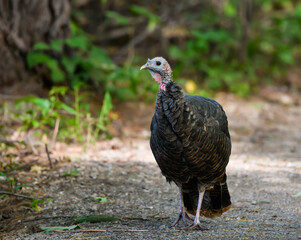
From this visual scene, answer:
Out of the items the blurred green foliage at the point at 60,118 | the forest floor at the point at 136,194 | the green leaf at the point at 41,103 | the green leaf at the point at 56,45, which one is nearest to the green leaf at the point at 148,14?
the green leaf at the point at 56,45

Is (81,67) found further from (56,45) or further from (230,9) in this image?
(230,9)

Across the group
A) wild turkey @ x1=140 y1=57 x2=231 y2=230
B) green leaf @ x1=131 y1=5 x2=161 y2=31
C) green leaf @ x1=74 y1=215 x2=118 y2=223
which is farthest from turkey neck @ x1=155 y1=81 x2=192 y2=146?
green leaf @ x1=131 y1=5 x2=161 y2=31

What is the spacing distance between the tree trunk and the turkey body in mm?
4397

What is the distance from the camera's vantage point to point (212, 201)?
13.5 feet

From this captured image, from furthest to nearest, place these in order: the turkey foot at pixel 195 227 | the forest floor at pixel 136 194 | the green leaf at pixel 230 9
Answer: the green leaf at pixel 230 9, the turkey foot at pixel 195 227, the forest floor at pixel 136 194

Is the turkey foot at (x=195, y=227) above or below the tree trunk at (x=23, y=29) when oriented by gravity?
below

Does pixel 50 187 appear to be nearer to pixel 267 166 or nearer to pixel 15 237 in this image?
pixel 15 237

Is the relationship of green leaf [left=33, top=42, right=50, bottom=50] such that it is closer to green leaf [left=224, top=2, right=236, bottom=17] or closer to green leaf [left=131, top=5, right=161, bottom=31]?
green leaf [left=131, top=5, right=161, bottom=31]

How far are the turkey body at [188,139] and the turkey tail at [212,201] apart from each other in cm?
15

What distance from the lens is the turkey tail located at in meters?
4.05

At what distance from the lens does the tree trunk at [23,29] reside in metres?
7.27

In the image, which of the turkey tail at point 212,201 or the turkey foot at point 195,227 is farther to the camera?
the turkey tail at point 212,201

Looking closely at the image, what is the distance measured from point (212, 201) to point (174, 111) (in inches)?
43.9

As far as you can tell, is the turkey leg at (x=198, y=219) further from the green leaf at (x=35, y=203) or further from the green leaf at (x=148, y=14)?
the green leaf at (x=148, y=14)
